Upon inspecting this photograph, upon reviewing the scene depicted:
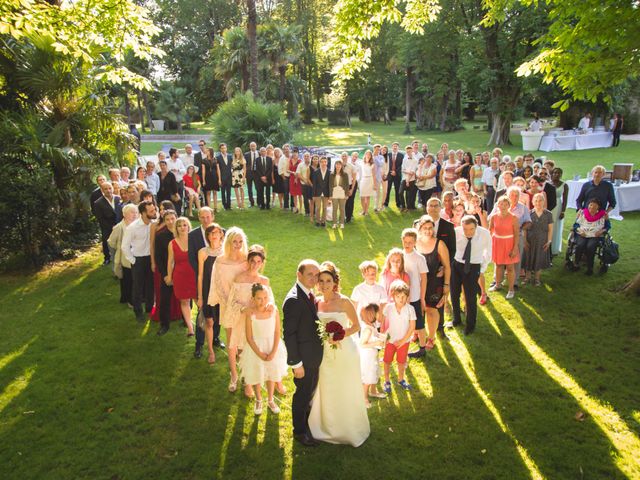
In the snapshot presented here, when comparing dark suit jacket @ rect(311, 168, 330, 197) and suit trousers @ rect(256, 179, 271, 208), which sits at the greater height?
dark suit jacket @ rect(311, 168, 330, 197)

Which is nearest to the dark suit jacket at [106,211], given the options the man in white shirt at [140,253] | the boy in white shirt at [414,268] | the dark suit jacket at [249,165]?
the man in white shirt at [140,253]

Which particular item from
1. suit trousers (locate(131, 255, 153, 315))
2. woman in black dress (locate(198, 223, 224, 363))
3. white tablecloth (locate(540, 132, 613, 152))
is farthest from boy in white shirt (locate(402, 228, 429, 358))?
white tablecloth (locate(540, 132, 613, 152))

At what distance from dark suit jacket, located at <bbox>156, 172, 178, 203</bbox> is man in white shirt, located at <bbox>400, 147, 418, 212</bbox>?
6.41 metres

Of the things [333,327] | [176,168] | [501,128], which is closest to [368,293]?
[333,327]

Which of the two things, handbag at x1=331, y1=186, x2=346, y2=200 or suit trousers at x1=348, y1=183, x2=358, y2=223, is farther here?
suit trousers at x1=348, y1=183, x2=358, y2=223

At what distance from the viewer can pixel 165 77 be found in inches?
1976

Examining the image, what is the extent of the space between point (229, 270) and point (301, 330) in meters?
1.48

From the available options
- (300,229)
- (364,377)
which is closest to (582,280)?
(364,377)

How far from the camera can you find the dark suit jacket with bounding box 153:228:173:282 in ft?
20.9

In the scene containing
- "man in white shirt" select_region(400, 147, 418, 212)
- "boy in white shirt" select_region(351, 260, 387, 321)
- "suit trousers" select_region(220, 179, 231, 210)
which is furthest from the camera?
"suit trousers" select_region(220, 179, 231, 210)

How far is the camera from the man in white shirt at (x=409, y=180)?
1304cm

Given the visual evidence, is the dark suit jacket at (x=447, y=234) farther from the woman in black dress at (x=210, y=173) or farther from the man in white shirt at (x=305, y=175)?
the woman in black dress at (x=210, y=173)

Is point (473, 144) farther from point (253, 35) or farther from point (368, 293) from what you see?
point (368, 293)

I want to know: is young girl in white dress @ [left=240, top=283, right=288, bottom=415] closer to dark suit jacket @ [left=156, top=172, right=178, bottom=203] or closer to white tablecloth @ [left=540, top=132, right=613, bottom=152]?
dark suit jacket @ [left=156, top=172, right=178, bottom=203]
